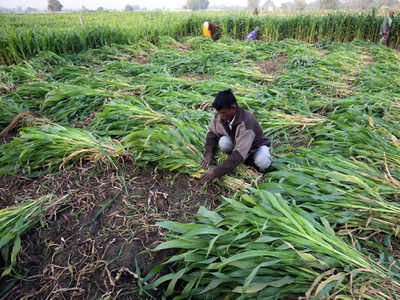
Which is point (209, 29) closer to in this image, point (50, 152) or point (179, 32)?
point (179, 32)

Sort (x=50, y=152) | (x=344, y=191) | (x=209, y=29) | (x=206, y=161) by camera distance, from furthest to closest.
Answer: (x=209, y=29), (x=50, y=152), (x=206, y=161), (x=344, y=191)

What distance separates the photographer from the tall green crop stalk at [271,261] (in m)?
1.03

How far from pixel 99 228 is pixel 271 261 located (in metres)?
1.16

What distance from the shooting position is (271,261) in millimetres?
1069

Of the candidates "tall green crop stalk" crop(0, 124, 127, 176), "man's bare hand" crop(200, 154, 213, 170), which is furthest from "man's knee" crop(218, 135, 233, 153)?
"tall green crop stalk" crop(0, 124, 127, 176)

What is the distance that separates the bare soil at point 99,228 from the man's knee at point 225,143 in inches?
15.3

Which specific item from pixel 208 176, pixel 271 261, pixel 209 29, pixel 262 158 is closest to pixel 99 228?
pixel 208 176

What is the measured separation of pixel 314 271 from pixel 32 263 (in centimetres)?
162

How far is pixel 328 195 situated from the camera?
1527 mm

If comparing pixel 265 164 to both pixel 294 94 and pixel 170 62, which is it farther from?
pixel 170 62

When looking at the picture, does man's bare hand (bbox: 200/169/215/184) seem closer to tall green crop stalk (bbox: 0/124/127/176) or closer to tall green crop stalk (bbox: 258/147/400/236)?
tall green crop stalk (bbox: 258/147/400/236)

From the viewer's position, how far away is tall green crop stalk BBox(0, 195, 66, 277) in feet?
4.58

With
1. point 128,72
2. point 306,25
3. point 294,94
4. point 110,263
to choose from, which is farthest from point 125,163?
point 306,25

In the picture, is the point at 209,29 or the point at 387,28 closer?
the point at 387,28
